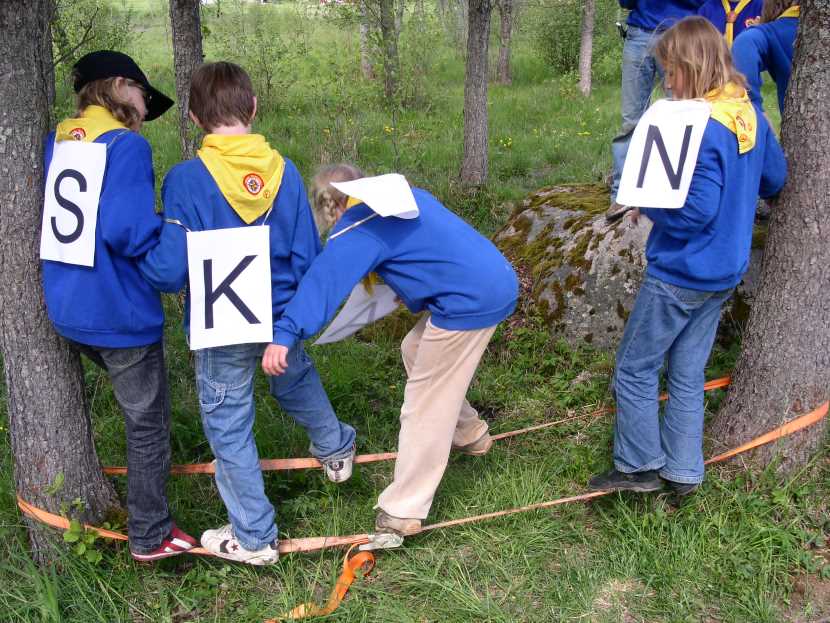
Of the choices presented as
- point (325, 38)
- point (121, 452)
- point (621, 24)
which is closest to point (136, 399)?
point (121, 452)

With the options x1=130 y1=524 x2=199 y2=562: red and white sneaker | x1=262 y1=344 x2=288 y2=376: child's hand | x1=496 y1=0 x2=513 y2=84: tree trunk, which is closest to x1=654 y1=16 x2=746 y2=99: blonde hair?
x1=262 y1=344 x2=288 y2=376: child's hand

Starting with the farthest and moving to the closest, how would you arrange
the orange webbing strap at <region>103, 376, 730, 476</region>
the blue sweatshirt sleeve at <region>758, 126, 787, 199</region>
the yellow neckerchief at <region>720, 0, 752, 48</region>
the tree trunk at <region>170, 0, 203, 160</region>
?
the tree trunk at <region>170, 0, 203, 160</region>
the yellow neckerchief at <region>720, 0, 752, 48</region>
the orange webbing strap at <region>103, 376, 730, 476</region>
the blue sweatshirt sleeve at <region>758, 126, 787, 199</region>

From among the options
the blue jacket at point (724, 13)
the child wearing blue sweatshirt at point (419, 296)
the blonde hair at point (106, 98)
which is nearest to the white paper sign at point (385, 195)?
the child wearing blue sweatshirt at point (419, 296)

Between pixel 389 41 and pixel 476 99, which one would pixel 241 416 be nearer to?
pixel 476 99

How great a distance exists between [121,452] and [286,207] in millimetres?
1696

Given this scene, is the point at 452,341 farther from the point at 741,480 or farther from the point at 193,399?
the point at 193,399

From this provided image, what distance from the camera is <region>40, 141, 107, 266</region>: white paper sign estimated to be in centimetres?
244

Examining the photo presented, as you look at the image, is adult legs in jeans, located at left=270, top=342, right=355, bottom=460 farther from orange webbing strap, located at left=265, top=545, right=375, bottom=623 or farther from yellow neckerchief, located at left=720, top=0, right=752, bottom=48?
yellow neckerchief, located at left=720, top=0, right=752, bottom=48

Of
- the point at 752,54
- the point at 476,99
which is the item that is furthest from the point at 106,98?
the point at 476,99

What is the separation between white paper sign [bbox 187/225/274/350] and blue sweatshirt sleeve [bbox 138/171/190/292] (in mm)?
43

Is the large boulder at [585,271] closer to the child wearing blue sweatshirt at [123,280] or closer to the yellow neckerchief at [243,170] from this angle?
the yellow neckerchief at [243,170]

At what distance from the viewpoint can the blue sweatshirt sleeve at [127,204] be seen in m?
2.42

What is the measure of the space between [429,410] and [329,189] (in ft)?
3.05

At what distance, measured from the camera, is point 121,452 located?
3523mm
